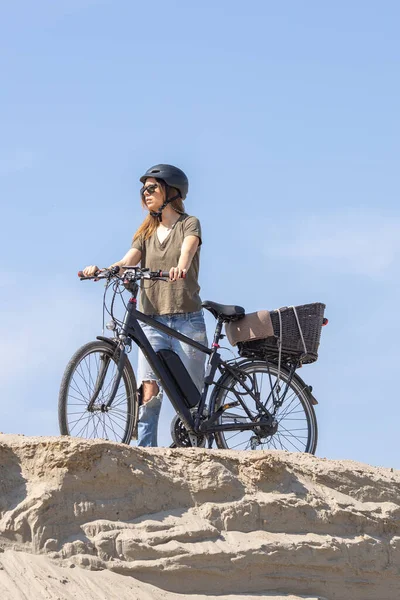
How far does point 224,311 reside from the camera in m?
8.73

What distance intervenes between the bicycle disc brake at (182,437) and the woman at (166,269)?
0.91 ft

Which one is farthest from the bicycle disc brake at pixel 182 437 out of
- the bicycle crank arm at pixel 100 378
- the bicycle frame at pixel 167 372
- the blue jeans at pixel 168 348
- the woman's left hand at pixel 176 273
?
the woman's left hand at pixel 176 273

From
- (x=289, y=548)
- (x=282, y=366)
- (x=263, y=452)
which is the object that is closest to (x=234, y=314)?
(x=282, y=366)

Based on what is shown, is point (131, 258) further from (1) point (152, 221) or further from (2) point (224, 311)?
(2) point (224, 311)

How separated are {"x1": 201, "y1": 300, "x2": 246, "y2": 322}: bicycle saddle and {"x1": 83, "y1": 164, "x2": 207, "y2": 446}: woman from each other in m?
0.25

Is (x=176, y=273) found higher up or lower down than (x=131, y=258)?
lower down

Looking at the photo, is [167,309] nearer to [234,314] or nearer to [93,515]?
[234,314]

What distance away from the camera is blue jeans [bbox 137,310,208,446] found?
8.07 meters

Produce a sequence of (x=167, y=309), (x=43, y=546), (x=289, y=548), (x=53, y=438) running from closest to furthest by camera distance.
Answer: (x=43, y=546), (x=53, y=438), (x=289, y=548), (x=167, y=309)

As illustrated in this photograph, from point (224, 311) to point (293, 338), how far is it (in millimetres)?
651

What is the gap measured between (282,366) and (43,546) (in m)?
3.25

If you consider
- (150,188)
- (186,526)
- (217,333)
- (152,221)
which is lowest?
(186,526)

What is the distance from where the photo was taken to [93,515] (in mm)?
6598

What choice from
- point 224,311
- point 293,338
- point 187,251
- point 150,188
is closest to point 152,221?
point 150,188
